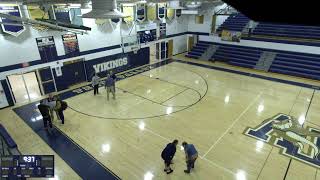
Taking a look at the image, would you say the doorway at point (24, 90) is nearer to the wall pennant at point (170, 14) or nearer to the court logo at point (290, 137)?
the court logo at point (290, 137)

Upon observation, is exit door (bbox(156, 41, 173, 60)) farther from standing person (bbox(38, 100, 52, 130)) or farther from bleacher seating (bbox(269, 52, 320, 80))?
standing person (bbox(38, 100, 52, 130))

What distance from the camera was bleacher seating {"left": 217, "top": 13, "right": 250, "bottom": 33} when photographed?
20983 millimetres

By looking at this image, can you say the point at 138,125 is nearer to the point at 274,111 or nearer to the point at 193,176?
the point at 193,176

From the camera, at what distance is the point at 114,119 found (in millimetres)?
10359

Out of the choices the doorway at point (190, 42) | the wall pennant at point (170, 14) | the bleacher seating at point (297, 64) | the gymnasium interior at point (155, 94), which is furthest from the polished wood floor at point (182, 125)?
the doorway at point (190, 42)

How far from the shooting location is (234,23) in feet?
70.8

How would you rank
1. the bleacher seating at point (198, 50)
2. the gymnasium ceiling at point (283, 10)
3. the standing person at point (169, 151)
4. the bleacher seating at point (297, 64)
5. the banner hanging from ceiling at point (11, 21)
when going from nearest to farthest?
1. the gymnasium ceiling at point (283, 10)
2. the standing person at point (169, 151)
3. the banner hanging from ceiling at point (11, 21)
4. the bleacher seating at point (297, 64)
5. the bleacher seating at point (198, 50)

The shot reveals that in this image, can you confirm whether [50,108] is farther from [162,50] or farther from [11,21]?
[162,50]

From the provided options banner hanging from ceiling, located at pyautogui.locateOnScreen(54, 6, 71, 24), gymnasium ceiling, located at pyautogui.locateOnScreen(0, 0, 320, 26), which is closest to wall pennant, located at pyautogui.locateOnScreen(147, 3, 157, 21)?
banner hanging from ceiling, located at pyautogui.locateOnScreen(54, 6, 71, 24)

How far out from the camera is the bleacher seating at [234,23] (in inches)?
826

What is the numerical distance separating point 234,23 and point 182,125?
15701 mm

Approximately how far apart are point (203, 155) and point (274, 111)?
535 cm

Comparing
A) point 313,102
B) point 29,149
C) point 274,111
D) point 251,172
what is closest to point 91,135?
point 29,149

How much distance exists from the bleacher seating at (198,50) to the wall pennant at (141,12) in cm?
626
